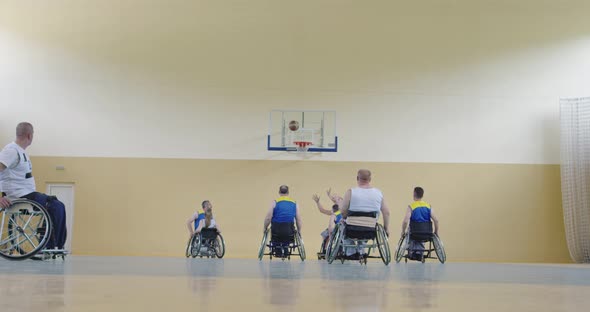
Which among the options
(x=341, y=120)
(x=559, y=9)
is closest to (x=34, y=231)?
(x=341, y=120)

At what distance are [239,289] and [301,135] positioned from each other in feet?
25.9

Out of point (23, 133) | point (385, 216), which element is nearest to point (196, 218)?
point (385, 216)

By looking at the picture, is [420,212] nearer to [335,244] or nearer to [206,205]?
[335,244]

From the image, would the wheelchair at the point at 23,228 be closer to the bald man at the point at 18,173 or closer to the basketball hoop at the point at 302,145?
the bald man at the point at 18,173

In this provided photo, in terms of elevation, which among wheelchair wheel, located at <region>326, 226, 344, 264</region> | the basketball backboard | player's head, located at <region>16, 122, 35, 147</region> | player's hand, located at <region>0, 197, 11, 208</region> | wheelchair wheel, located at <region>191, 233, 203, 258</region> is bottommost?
wheelchair wheel, located at <region>191, 233, 203, 258</region>

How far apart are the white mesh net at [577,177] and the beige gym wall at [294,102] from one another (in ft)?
0.71

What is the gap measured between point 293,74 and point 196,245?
136 inches

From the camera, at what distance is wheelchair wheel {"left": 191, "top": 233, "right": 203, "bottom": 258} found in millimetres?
8457

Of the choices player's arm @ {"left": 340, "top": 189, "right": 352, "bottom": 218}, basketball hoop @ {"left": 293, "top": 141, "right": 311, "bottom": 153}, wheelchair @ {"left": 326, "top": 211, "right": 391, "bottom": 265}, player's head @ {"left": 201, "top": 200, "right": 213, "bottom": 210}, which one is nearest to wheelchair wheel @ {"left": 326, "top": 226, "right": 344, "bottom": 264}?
wheelchair @ {"left": 326, "top": 211, "right": 391, "bottom": 265}

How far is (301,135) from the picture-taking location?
33.9 ft

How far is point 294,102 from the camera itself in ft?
34.5

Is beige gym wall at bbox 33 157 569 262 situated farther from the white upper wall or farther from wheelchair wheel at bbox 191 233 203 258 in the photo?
wheelchair wheel at bbox 191 233 203 258

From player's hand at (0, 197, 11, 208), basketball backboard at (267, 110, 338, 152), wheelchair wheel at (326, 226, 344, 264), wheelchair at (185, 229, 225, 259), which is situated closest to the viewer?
player's hand at (0, 197, 11, 208)

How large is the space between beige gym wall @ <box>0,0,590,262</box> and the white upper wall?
0.08 feet
